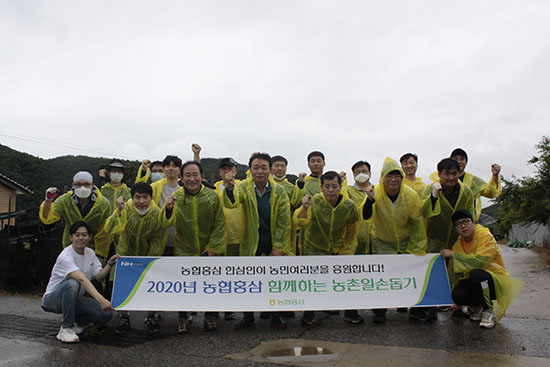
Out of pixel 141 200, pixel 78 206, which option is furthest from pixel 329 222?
pixel 78 206

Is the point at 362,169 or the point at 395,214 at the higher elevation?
the point at 362,169

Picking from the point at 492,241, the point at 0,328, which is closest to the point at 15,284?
the point at 0,328

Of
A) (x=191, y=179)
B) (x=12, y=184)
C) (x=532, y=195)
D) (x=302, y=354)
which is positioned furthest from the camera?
(x=12, y=184)

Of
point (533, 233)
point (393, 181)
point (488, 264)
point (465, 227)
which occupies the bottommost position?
point (533, 233)

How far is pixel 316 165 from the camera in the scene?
232 inches

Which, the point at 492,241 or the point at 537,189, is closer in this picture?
the point at 492,241

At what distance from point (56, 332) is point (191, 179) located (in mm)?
2245

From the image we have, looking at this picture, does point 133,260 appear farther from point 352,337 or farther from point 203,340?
point 352,337

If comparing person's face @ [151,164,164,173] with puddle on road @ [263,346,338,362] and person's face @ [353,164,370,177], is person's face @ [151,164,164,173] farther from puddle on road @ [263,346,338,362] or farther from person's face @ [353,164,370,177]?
puddle on road @ [263,346,338,362]

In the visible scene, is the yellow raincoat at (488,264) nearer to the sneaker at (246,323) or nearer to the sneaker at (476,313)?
the sneaker at (476,313)

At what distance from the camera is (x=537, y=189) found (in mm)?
11406

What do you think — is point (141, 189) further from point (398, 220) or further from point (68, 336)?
point (398, 220)

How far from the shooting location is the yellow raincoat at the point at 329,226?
4.63m

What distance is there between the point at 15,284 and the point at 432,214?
23.3 feet
